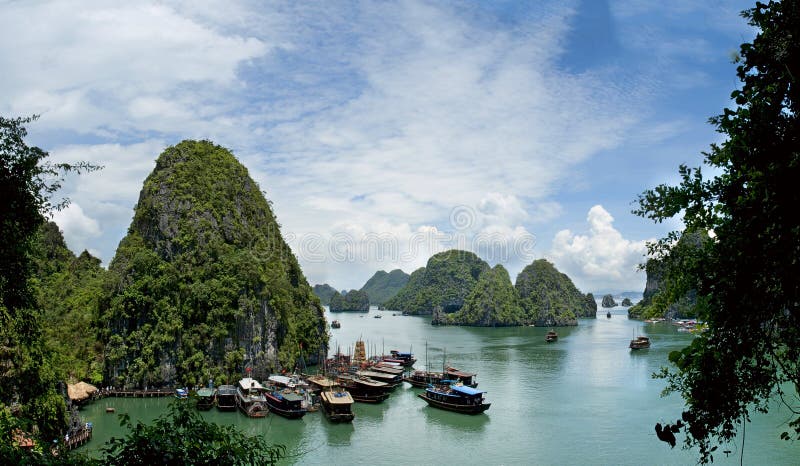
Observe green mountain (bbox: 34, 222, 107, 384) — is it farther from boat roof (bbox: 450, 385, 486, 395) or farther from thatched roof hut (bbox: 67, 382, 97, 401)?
boat roof (bbox: 450, 385, 486, 395)

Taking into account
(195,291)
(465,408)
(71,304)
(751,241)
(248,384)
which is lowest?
(465,408)

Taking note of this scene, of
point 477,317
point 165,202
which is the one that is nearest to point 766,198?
point 165,202

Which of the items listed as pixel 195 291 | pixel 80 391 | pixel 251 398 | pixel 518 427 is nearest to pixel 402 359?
pixel 195 291

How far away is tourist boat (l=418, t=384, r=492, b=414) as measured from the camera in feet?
108

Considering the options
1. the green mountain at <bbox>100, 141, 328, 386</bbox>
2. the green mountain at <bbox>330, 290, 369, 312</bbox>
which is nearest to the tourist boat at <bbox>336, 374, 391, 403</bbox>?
the green mountain at <bbox>100, 141, 328, 386</bbox>

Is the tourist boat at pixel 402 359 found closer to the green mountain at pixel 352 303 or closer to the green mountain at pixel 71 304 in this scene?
the green mountain at pixel 71 304

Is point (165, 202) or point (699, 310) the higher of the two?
point (165, 202)

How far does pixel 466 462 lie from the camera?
2433 centimetres

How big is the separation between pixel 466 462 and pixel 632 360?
3935 centimetres

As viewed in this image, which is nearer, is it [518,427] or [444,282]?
[518,427]

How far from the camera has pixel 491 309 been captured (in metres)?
116

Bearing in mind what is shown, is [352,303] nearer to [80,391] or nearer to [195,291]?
[195,291]

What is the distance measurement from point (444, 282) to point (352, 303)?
36.5m

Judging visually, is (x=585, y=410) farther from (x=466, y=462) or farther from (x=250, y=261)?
(x=250, y=261)
